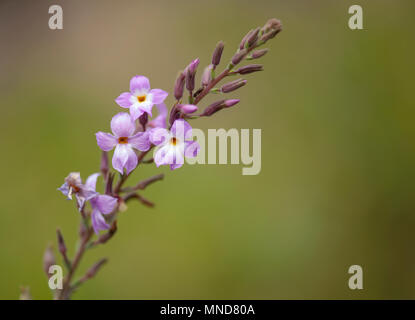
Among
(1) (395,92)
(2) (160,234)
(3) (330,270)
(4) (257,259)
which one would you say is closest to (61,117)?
(2) (160,234)

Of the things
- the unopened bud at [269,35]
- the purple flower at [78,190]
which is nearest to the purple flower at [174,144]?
the purple flower at [78,190]

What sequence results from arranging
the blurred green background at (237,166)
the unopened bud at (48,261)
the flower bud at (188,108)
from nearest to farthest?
the flower bud at (188,108) → the unopened bud at (48,261) → the blurred green background at (237,166)

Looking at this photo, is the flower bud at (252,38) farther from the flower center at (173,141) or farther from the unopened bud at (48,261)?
the unopened bud at (48,261)

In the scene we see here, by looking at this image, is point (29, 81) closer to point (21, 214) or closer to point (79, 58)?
point (79, 58)

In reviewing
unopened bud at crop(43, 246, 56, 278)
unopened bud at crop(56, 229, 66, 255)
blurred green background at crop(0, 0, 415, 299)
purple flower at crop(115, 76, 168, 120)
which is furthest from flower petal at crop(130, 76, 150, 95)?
blurred green background at crop(0, 0, 415, 299)

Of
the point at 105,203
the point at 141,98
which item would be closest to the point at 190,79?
the point at 141,98

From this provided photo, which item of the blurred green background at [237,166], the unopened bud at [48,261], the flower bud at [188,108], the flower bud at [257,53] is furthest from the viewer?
the blurred green background at [237,166]
